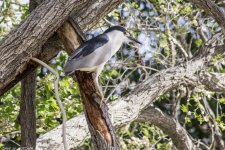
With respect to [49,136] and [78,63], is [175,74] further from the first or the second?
[78,63]

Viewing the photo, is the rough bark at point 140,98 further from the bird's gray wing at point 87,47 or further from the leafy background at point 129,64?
the bird's gray wing at point 87,47

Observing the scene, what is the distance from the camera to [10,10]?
3.89 metres

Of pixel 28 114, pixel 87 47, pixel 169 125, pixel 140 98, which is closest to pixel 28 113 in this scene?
pixel 28 114

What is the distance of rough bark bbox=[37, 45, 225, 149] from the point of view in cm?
333

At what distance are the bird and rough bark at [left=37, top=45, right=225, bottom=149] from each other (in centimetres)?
89

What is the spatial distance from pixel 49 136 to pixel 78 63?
3.31 ft

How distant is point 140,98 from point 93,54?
1236mm

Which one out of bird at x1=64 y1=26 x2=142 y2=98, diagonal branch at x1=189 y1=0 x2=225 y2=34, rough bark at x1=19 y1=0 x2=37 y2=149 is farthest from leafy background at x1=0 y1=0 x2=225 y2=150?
bird at x1=64 y1=26 x2=142 y2=98

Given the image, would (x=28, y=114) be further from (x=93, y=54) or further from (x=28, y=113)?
(x=93, y=54)

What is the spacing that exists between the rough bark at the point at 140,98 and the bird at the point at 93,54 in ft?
2.91

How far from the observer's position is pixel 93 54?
2471 millimetres

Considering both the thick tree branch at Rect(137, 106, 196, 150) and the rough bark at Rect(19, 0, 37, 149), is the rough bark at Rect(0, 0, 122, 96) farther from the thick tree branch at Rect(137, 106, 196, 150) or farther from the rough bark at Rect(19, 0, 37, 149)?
the thick tree branch at Rect(137, 106, 196, 150)

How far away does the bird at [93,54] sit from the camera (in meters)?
2.42

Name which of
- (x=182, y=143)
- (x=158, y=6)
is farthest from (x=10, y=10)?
(x=182, y=143)
